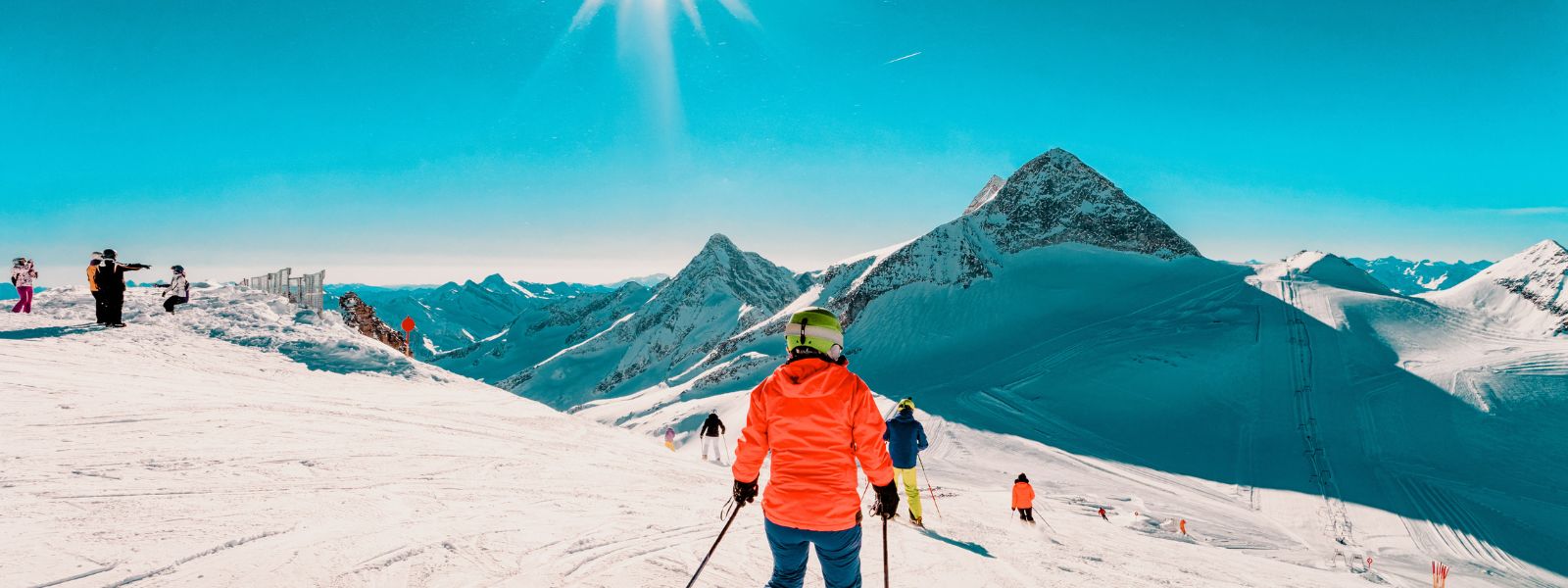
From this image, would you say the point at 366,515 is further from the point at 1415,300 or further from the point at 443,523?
the point at 1415,300

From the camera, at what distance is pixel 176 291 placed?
17484 mm

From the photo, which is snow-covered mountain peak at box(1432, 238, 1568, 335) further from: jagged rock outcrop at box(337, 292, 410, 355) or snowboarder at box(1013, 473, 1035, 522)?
jagged rock outcrop at box(337, 292, 410, 355)

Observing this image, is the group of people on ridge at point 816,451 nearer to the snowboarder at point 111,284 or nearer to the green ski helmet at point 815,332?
the green ski helmet at point 815,332

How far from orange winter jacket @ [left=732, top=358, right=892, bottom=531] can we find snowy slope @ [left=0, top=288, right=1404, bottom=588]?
2.02 meters

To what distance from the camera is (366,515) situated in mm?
5934

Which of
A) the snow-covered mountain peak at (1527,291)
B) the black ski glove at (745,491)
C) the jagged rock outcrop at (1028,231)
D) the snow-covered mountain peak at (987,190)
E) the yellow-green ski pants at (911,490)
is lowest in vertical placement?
the yellow-green ski pants at (911,490)

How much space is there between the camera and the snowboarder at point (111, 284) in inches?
594

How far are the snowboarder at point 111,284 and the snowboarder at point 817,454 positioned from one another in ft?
65.8

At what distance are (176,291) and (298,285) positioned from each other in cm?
709

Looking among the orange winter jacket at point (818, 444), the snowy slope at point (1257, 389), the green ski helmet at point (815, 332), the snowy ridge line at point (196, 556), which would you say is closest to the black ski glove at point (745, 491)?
the orange winter jacket at point (818, 444)

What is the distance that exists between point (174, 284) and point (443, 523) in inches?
718

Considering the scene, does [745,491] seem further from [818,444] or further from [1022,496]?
[1022,496]

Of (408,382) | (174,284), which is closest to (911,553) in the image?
(408,382)

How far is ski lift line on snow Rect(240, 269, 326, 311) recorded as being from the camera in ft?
77.5
